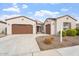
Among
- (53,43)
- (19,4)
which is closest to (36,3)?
(19,4)

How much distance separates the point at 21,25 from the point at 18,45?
0.74 meters

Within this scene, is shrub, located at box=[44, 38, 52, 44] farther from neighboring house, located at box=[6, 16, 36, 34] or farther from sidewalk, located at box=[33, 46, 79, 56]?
neighboring house, located at box=[6, 16, 36, 34]

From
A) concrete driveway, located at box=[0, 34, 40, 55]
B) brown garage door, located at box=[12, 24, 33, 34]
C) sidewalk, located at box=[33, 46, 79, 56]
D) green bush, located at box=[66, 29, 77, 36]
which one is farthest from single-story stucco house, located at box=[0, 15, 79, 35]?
sidewalk, located at box=[33, 46, 79, 56]

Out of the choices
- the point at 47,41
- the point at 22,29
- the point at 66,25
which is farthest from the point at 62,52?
the point at 22,29

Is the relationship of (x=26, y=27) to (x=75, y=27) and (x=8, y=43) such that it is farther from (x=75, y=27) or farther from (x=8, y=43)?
(x=75, y=27)

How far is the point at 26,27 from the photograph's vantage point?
22.1 feet

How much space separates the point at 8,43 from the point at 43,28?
130 centimetres

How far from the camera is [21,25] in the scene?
6.72 meters

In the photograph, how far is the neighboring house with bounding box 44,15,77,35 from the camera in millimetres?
6434

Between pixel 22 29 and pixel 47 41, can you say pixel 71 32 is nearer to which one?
pixel 47 41

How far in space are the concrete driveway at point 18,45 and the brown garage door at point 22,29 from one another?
19 centimetres

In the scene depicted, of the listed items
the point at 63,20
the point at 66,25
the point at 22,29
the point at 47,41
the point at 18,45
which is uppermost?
the point at 63,20

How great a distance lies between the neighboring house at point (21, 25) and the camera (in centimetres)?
649

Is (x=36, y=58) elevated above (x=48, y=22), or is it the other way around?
(x=48, y=22)
